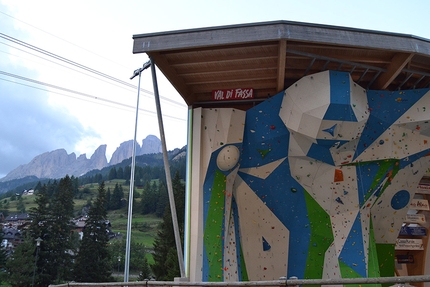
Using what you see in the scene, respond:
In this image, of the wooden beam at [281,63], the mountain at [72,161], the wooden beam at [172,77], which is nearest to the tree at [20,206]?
the mountain at [72,161]

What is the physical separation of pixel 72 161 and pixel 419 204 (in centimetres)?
14243

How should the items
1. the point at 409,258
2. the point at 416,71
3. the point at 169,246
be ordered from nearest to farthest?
the point at 416,71, the point at 409,258, the point at 169,246

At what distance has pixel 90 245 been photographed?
34812 mm

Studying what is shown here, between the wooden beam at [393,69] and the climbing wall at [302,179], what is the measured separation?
13.7 inches

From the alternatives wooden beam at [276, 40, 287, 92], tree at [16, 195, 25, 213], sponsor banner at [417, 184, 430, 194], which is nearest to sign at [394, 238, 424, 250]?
sponsor banner at [417, 184, 430, 194]

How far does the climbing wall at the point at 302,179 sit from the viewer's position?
1030 cm

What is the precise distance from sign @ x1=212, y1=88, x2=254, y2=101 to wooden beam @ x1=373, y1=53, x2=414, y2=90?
359 cm

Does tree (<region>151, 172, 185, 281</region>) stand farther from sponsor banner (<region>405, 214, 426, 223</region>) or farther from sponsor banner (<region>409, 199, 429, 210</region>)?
sponsor banner (<region>409, 199, 429, 210</region>)

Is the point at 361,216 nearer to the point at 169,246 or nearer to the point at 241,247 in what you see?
the point at 241,247

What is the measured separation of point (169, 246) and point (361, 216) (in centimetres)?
2359

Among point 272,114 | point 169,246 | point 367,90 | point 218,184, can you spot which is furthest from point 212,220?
point 169,246

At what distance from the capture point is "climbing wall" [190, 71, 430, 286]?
10.3 metres

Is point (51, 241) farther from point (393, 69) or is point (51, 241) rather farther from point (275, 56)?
point (393, 69)

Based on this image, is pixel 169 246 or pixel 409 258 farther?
pixel 169 246
